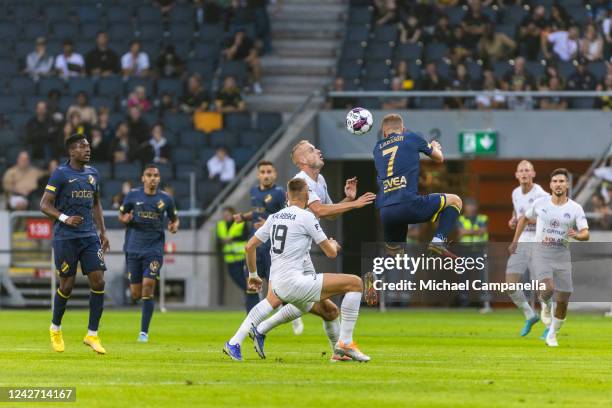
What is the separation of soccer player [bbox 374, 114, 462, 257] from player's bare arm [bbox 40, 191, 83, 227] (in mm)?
Result: 3343

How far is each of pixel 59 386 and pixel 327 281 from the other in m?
3.23

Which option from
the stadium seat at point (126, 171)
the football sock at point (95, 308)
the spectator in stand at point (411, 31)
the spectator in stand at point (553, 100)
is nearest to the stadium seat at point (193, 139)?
the stadium seat at point (126, 171)

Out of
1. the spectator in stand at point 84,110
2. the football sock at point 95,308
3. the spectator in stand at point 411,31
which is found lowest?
the football sock at point 95,308

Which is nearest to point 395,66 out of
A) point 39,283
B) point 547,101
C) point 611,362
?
point 547,101

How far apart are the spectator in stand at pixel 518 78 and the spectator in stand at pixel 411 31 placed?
2.48m

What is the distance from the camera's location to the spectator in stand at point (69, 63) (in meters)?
34.8

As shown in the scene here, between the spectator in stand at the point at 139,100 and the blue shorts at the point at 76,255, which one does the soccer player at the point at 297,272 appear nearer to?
the blue shorts at the point at 76,255

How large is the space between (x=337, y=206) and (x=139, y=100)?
61.4 ft

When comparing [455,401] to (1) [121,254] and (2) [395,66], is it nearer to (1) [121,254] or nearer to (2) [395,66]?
(1) [121,254]

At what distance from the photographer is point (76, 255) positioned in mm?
16766

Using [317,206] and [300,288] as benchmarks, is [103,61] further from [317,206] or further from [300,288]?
[300,288]

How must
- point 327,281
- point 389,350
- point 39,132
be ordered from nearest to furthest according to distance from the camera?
point 327,281 < point 389,350 < point 39,132

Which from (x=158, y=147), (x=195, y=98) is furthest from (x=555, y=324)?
(x=195, y=98)

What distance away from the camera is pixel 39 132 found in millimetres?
32688
